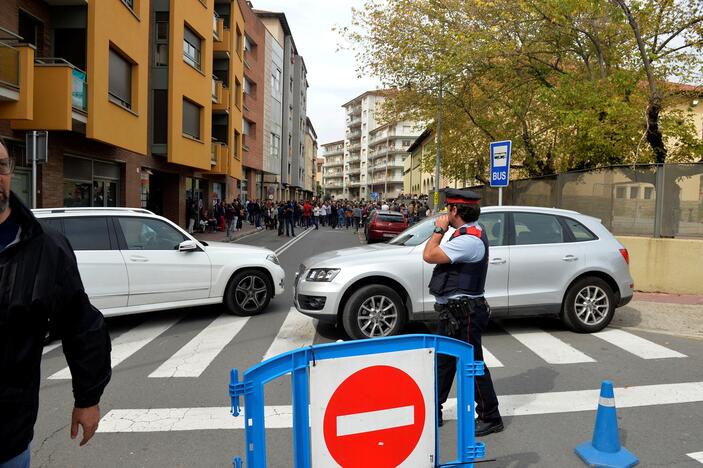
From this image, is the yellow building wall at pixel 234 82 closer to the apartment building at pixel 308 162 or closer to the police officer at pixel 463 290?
the police officer at pixel 463 290

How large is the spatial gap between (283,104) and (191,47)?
2943 centimetres

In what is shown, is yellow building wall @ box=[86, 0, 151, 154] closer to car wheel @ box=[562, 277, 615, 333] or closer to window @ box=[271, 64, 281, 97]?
car wheel @ box=[562, 277, 615, 333]

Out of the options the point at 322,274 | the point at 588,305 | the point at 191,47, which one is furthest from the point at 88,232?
the point at 191,47

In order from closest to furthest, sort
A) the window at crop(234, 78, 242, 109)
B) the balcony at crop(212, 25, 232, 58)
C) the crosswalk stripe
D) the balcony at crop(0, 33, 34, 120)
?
the crosswalk stripe → the balcony at crop(0, 33, 34, 120) → the balcony at crop(212, 25, 232, 58) → the window at crop(234, 78, 242, 109)

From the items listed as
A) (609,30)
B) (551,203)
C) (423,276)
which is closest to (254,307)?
(423,276)

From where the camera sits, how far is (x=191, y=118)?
22438mm

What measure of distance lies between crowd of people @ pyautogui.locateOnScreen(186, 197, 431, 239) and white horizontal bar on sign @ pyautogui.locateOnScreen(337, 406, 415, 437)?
20.8m

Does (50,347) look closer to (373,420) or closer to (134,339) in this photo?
(134,339)

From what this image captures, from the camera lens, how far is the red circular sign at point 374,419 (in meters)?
2.43

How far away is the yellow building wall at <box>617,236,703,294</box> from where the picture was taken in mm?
9977

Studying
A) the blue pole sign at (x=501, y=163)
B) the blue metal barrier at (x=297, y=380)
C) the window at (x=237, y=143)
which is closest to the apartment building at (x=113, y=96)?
the window at (x=237, y=143)

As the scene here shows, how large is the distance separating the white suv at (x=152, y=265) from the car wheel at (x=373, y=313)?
2378 millimetres

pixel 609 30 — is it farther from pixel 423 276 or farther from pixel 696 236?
pixel 423 276

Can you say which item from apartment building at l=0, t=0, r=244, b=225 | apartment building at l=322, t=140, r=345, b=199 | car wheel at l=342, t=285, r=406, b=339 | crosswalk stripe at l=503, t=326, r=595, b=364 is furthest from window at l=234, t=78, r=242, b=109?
apartment building at l=322, t=140, r=345, b=199
